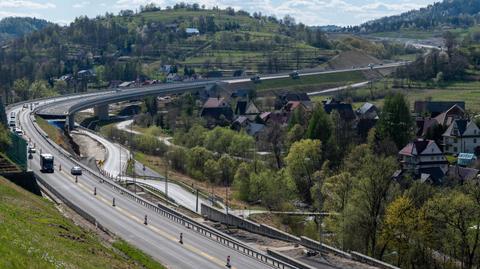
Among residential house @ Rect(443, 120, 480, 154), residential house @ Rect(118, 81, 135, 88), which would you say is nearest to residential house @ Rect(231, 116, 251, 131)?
residential house @ Rect(443, 120, 480, 154)

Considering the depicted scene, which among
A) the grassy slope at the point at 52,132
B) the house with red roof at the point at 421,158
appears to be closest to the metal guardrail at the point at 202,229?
the grassy slope at the point at 52,132

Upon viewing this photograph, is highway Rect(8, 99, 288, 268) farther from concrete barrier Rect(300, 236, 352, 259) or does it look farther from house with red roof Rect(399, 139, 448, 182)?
house with red roof Rect(399, 139, 448, 182)

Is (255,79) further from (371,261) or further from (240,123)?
(371,261)

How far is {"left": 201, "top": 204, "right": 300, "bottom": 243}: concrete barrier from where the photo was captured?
42.3m

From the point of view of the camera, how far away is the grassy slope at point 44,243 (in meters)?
22.9

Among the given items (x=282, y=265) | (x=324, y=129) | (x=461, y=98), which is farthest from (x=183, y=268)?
(x=461, y=98)

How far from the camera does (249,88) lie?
142 m

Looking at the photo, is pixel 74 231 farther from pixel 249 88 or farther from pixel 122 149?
pixel 249 88

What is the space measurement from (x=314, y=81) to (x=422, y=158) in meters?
88.0

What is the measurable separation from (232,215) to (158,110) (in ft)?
270

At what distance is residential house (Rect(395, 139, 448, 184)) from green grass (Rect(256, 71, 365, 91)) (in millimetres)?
77146

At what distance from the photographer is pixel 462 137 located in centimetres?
7569

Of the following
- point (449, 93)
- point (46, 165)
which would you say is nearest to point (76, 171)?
point (46, 165)

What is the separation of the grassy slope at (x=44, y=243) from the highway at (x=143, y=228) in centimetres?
193
